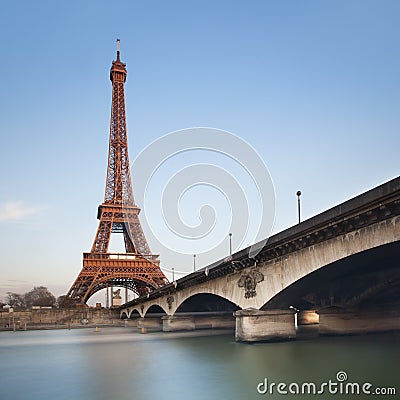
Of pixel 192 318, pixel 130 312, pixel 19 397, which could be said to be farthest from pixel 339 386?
pixel 130 312

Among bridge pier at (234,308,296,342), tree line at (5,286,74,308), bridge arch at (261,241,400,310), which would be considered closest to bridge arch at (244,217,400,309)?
bridge arch at (261,241,400,310)

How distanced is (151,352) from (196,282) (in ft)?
45.5

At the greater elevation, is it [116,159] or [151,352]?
[116,159]

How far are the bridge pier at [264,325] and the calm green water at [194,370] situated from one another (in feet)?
3.02

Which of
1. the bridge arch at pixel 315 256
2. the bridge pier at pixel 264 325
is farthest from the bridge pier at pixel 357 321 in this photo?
the bridge arch at pixel 315 256

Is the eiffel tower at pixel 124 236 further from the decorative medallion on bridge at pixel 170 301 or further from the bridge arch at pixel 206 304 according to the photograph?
the decorative medallion on bridge at pixel 170 301

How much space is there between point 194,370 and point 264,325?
971 centimetres

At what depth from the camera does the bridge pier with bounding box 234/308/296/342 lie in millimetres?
32406

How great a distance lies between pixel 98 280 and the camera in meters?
87.4

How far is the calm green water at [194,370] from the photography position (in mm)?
18842

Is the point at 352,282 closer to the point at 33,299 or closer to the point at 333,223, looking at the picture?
the point at 333,223

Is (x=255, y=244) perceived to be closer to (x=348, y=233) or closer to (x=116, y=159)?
(x=348, y=233)

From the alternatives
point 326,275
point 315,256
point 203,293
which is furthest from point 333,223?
point 203,293

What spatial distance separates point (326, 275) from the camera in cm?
2939
